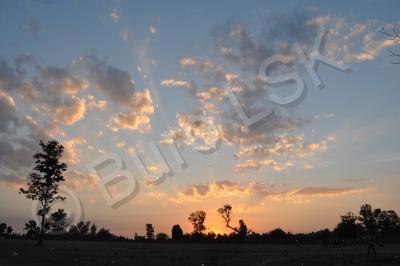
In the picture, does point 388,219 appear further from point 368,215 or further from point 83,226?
point 83,226

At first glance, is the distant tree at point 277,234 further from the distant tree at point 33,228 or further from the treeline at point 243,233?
the distant tree at point 33,228

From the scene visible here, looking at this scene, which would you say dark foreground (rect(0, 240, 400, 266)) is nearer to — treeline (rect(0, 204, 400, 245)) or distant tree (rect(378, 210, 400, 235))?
treeline (rect(0, 204, 400, 245))

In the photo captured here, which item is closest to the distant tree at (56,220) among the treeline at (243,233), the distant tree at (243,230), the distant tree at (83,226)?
the treeline at (243,233)

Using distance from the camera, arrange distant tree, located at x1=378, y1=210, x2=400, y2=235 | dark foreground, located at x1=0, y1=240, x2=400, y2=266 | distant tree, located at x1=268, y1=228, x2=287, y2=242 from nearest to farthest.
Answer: dark foreground, located at x1=0, y1=240, x2=400, y2=266
distant tree, located at x1=268, y1=228, x2=287, y2=242
distant tree, located at x1=378, y1=210, x2=400, y2=235

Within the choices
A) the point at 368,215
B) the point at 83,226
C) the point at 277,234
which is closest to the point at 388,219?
the point at 368,215

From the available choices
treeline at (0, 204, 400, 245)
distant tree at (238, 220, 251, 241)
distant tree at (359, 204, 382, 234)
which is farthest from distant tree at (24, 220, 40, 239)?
distant tree at (359, 204, 382, 234)

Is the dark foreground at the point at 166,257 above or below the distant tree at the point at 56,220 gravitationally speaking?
below

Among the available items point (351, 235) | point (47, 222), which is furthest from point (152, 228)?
point (47, 222)

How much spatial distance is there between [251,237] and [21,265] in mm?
91731

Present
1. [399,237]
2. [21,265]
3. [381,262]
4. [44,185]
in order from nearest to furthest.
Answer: [21,265] < [381,262] < [44,185] < [399,237]

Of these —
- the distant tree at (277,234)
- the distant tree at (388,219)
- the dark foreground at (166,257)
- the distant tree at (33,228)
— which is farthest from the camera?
the distant tree at (388,219)

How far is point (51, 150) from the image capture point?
2263 inches

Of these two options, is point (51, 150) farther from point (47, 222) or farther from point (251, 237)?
point (251, 237)

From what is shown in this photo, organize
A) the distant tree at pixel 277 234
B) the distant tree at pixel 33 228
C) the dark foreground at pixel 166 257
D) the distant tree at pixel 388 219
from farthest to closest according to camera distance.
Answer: the distant tree at pixel 388 219, the distant tree at pixel 277 234, the distant tree at pixel 33 228, the dark foreground at pixel 166 257
